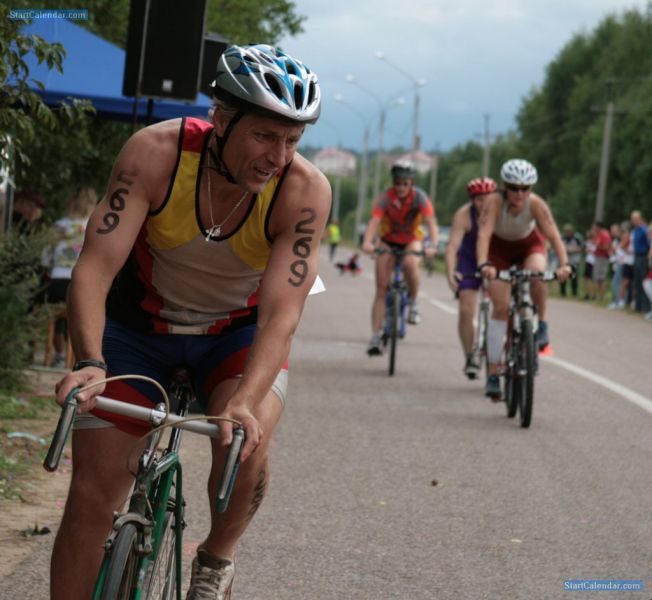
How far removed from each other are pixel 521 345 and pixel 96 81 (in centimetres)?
446

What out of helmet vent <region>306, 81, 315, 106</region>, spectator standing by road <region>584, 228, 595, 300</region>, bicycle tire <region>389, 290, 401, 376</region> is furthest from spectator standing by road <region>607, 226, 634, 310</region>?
helmet vent <region>306, 81, 315, 106</region>

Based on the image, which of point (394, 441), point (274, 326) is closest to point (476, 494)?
point (394, 441)

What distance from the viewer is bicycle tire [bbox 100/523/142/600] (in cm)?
333

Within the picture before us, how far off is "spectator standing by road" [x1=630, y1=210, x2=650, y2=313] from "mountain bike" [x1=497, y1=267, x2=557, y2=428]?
1588 centimetres

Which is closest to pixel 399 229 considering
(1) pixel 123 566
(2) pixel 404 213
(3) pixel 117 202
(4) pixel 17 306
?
(2) pixel 404 213

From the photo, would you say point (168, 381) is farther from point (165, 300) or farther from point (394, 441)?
point (394, 441)

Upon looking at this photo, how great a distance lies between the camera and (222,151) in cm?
394

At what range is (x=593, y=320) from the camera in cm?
2456

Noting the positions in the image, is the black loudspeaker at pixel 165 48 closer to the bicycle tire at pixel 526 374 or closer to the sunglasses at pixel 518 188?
the sunglasses at pixel 518 188

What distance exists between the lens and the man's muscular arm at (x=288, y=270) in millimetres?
3852

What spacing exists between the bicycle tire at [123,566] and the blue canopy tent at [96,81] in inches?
326

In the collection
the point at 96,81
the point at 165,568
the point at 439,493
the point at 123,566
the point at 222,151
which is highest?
the point at 96,81

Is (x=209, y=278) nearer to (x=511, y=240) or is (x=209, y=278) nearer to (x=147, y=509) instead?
Answer: (x=147, y=509)

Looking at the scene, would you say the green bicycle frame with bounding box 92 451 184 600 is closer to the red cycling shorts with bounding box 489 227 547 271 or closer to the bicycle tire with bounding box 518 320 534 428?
the bicycle tire with bounding box 518 320 534 428
